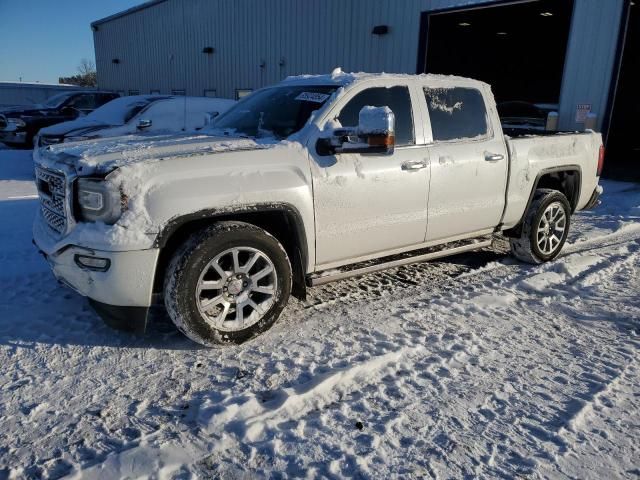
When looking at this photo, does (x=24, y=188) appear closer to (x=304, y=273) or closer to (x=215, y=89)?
(x=304, y=273)

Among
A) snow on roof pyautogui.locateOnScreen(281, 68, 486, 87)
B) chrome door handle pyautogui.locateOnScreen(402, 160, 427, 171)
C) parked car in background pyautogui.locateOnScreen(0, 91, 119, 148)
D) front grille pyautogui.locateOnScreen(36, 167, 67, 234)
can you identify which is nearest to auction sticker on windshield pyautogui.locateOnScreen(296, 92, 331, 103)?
snow on roof pyautogui.locateOnScreen(281, 68, 486, 87)

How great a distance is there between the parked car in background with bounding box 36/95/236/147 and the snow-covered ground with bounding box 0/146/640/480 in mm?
5709

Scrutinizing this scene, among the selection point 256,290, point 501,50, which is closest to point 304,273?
point 256,290

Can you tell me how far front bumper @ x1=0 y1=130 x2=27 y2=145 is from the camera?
556 inches

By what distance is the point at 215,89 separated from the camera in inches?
866

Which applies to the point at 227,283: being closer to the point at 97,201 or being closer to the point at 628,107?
the point at 97,201

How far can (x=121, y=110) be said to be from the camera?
10.4 m

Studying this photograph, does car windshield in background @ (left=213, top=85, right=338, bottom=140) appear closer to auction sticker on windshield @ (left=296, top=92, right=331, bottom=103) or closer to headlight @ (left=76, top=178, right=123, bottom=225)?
auction sticker on windshield @ (left=296, top=92, right=331, bottom=103)

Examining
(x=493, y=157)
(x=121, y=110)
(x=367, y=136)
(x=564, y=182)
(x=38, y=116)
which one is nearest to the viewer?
(x=367, y=136)

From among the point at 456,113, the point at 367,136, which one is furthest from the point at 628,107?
the point at 367,136

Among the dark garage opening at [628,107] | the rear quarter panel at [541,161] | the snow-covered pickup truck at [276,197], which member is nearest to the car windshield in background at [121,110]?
the snow-covered pickup truck at [276,197]

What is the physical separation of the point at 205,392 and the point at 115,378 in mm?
590

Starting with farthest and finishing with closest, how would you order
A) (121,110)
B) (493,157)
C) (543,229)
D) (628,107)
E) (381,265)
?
1. (628,107)
2. (121,110)
3. (543,229)
4. (493,157)
5. (381,265)

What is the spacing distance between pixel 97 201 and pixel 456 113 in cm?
314
